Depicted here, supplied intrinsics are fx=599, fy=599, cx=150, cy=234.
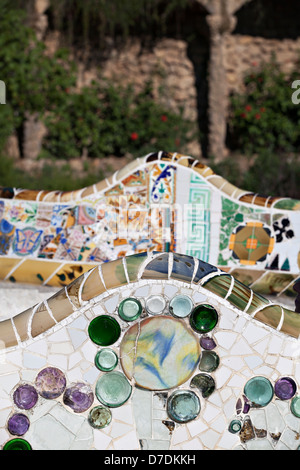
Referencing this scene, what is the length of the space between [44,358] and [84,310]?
0.44 feet

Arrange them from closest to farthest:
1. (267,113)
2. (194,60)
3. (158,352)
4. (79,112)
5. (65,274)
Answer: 1. (158,352)
2. (65,274)
3. (79,112)
4. (267,113)
5. (194,60)

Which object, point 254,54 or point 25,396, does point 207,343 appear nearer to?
point 25,396

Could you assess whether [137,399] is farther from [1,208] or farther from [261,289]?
[1,208]

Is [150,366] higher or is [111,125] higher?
[150,366]

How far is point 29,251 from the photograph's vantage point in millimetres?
3264

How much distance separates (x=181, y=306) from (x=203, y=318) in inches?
2.1

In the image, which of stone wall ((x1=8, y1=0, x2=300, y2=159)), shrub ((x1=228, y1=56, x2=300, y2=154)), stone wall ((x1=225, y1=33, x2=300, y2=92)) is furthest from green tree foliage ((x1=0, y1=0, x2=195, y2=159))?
stone wall ((x1=225, y1=33, x2=300, y2=92))

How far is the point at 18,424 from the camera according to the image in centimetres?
128

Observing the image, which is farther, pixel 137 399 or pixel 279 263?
pixel 279 263

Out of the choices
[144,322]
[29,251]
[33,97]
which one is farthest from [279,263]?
[33,97]

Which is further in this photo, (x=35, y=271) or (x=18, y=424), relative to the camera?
(x=35, y=271)

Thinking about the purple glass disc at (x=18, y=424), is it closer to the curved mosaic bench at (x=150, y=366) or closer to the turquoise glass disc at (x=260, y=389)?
the curved mosaic bench at (x=150, y=366)

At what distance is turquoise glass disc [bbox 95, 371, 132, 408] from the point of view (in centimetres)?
128

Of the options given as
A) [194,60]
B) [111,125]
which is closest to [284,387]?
[111,125]
